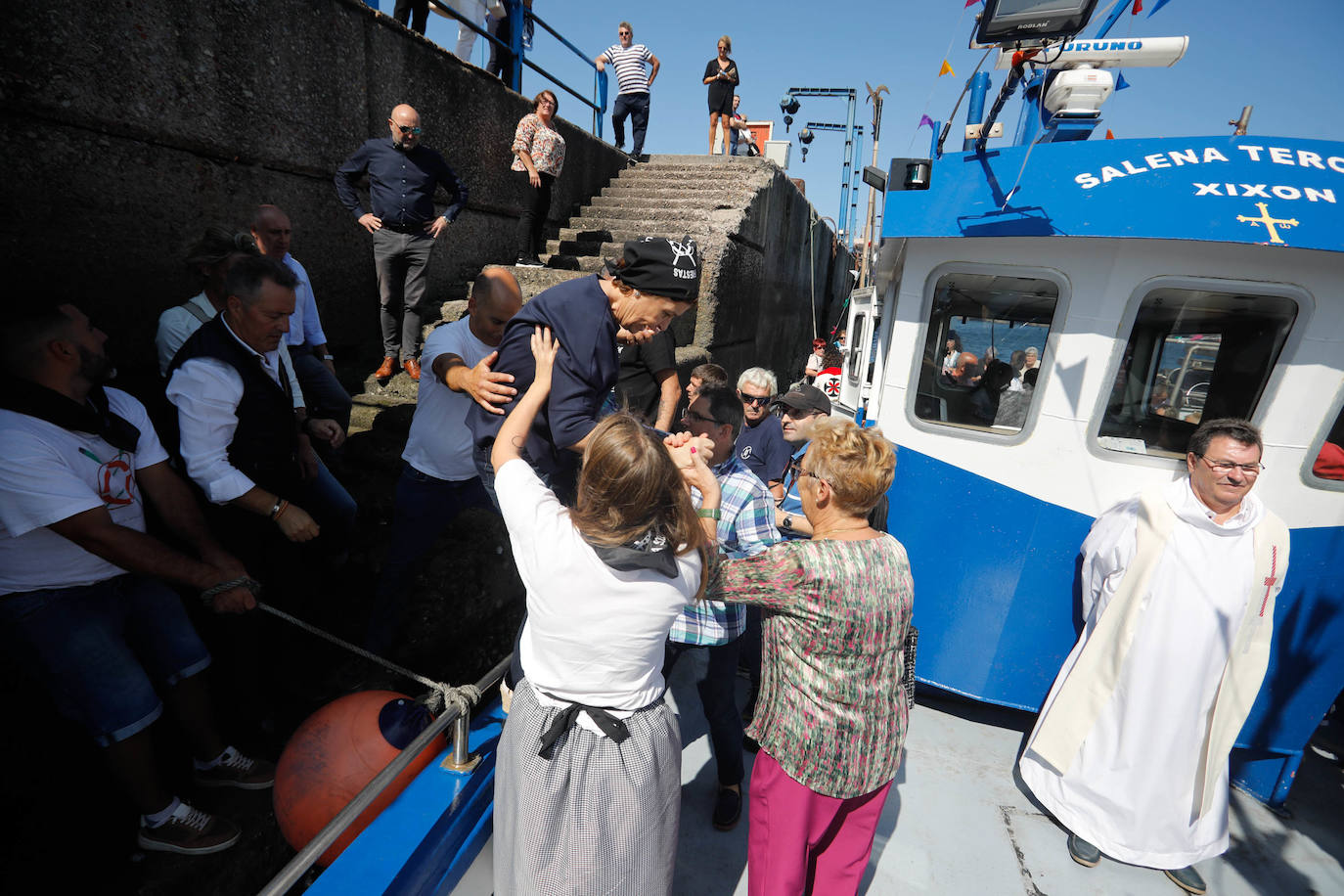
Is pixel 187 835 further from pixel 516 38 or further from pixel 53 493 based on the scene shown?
pixel 516 38

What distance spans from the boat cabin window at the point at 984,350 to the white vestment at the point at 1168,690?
30.9 inches

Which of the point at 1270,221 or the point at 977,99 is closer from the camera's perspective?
the point at 1270,221

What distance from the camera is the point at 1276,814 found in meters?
3.03

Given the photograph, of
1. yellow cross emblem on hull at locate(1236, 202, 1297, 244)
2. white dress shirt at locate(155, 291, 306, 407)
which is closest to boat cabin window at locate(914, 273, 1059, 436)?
yellow cross emblem on hull at locate(1236, 202, 1297, 244)

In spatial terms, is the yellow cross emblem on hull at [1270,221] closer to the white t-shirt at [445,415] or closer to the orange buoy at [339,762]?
the white t-shirt at [445,415]

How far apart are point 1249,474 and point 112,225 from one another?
19.6ft

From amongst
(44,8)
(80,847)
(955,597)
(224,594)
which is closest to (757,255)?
(955,597)

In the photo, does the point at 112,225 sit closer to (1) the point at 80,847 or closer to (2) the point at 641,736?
(1) the point at 80,847

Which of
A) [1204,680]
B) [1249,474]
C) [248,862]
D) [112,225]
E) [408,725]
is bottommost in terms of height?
[248,862]

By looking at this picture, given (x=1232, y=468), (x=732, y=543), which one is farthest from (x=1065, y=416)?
(x=732, y=543)

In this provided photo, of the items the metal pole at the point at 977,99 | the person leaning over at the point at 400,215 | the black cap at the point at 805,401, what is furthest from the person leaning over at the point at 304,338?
the metal pole at the point at 977,99

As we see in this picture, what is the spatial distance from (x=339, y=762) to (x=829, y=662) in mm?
1678

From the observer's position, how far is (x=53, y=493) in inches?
71.6

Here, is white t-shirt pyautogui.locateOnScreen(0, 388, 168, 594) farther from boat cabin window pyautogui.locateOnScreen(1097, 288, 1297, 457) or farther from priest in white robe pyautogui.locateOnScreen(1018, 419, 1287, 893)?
boat cabin window pyautogui.locateOnScreen(1097, 288, 1297, 457)
